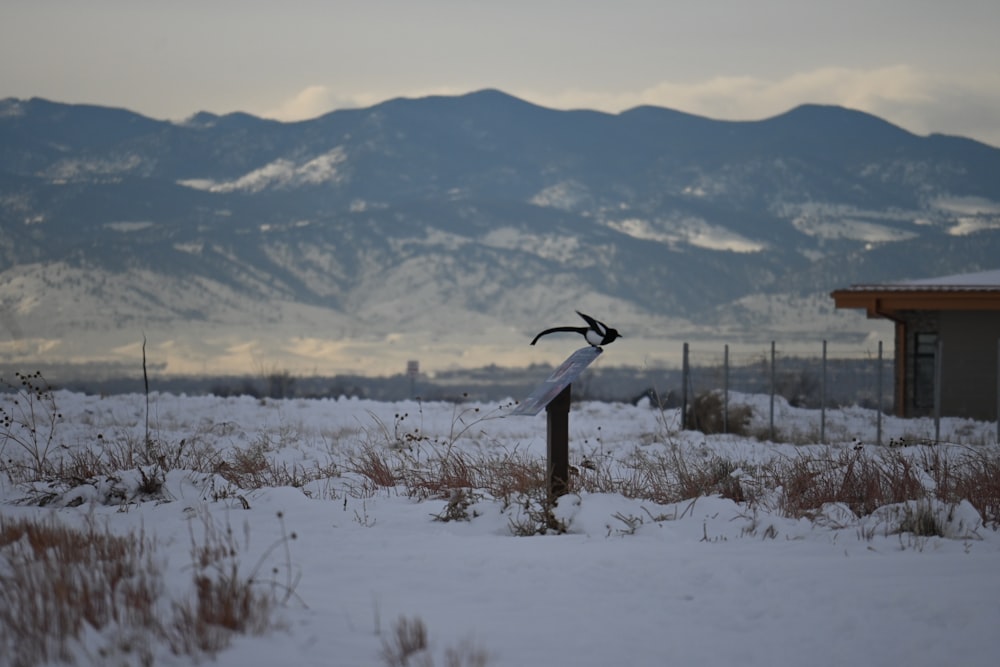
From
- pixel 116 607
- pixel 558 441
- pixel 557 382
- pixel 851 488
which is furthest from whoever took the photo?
pixel 851 488

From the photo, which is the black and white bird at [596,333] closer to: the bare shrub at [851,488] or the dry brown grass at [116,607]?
the bare shrub at [851,488]

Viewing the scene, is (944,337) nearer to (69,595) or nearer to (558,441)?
(558,441)

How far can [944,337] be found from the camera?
25078mm

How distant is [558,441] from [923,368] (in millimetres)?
19867

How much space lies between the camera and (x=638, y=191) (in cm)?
14012

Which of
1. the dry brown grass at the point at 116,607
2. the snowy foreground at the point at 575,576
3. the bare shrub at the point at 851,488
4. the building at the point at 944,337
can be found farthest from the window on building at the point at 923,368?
the dry brown grass at the point at 116,607

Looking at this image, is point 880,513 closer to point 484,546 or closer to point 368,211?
point 484,546

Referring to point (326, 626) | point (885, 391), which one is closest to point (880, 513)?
point (326, 626)

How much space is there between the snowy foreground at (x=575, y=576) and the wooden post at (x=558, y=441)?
0.25 metres

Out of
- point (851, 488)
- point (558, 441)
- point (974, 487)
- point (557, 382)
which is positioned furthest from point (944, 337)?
point (557, 382)

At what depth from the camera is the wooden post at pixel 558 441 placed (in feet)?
26.2

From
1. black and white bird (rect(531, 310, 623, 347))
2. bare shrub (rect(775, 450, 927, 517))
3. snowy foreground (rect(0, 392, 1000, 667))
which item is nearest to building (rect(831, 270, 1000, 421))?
bare shrub (rect(775, 450, 927, 517))

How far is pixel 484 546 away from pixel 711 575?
154 cm

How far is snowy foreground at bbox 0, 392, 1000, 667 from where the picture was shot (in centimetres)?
505
